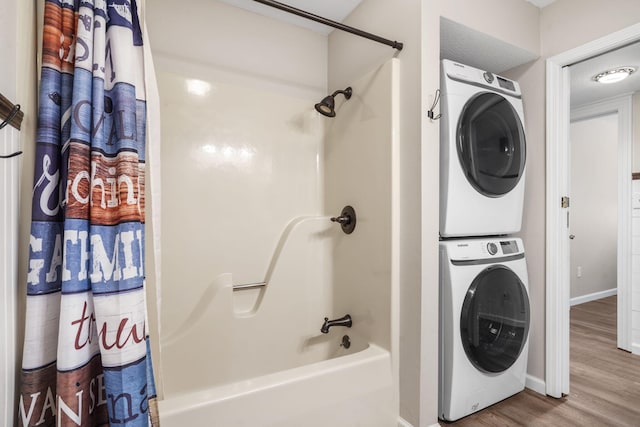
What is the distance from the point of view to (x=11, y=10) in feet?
2.35

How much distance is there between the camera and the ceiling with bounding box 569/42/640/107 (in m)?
2.14

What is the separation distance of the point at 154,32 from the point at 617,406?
340 centimetres

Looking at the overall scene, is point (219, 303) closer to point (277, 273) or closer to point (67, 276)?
point (277, 273)

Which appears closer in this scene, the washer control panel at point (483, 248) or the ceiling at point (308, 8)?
the washer control panel at point (483, 248)

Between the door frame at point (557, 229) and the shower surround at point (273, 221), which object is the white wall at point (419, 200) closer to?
the shower surround at point (273, 221)

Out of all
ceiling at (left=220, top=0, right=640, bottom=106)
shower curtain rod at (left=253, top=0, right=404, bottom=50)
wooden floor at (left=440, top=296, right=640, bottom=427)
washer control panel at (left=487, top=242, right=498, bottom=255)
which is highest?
ceiling at (left=220, top=0, right=640, bottom=106)

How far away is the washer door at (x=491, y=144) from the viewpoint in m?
1.63

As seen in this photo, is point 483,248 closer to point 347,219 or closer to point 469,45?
point 347,219

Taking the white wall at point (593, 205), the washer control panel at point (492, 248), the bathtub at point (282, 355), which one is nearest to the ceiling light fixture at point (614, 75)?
the white wall at point (593, 205)

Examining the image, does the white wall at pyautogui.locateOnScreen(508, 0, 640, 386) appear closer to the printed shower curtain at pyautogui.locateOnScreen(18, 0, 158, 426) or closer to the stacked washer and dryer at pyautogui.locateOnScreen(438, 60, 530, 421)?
the stacked washer and dryer at pyautogui.locateOnScreen(438, 60, 530, 421)

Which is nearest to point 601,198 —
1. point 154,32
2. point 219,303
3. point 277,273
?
point 277,273

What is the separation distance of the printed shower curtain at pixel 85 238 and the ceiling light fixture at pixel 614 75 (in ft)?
Result: 10.7

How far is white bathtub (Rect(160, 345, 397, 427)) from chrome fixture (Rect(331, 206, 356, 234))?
68cm

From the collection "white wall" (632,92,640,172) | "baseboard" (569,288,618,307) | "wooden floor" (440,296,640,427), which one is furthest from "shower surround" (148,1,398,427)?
"baseboard" (569,288,618,307)
